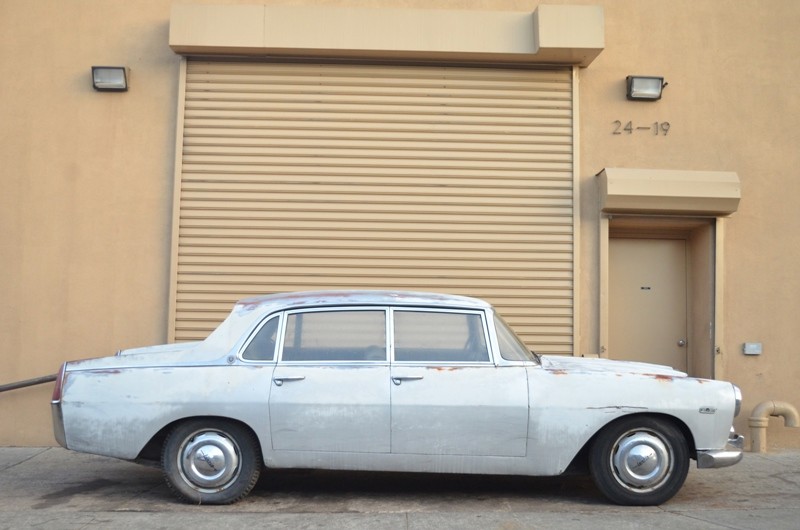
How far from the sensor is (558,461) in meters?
6.32

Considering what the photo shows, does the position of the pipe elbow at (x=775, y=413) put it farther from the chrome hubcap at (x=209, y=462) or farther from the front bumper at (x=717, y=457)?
the chrome hubcap at (x=209, y=462)

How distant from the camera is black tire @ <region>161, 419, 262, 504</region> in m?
6.38

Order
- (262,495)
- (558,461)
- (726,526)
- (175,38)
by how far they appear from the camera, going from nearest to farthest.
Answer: (726,526)
(558,461)
(262,495)
(175,38)

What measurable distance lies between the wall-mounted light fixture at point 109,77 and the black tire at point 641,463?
20.3ft

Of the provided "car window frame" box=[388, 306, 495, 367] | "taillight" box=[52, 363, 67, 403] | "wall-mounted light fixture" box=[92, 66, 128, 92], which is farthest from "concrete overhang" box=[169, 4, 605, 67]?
"taillight" box=[52, 363, 67, 403]

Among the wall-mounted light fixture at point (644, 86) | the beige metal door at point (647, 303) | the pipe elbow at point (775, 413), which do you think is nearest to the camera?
the pipe elbow at point (775, 413)

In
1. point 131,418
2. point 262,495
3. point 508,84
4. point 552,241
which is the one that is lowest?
point 262,495

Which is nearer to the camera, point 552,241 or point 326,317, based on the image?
point 326,317

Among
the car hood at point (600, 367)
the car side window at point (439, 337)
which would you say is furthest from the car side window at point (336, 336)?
the car hood at point (600, 367)

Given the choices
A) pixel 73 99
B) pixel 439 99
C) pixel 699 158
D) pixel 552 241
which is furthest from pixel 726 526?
pixel 73 99

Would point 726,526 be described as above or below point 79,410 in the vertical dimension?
below

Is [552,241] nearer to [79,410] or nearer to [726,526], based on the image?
[726,526]

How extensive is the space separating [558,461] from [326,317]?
77.2 inches

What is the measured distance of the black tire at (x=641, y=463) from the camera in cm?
635
